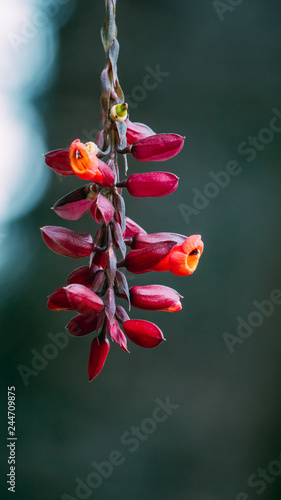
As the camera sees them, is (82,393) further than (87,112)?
No

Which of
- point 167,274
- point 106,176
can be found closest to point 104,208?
point 106,176

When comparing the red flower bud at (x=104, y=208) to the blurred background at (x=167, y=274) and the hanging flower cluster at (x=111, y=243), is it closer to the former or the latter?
the hanging flower cluster at (x=111, y=243)

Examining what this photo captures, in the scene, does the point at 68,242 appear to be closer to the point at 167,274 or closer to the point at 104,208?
the point at 104,208

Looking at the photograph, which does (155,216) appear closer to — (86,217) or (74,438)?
(86,217)

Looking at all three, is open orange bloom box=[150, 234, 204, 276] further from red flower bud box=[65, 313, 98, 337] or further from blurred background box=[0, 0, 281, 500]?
blurred background box=[0, 0, 281, 500]

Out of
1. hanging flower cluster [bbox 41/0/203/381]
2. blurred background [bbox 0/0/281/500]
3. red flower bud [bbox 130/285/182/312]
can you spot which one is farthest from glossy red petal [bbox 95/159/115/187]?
blurred background [bbox 0/0/281/500]

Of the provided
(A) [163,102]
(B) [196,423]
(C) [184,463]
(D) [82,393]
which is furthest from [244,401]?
(A) [163,102]
